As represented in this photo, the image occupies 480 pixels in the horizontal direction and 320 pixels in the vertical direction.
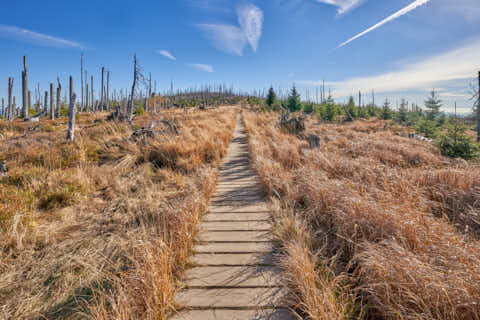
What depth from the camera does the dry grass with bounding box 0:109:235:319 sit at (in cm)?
167

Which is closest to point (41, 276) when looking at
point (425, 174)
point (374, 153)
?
point (425, 174)

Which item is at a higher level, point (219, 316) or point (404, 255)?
point (404, 255)

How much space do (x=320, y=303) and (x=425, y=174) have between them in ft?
14.2

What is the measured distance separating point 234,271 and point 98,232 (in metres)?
2.42

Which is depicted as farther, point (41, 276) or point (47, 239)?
point (47, 239)

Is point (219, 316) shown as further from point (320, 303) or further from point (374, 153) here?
point (374, 153)

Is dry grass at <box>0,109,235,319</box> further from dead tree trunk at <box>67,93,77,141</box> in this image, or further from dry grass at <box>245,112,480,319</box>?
dead tree trunk at <box>67,93,77,141</box>

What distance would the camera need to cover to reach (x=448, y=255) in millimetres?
1697

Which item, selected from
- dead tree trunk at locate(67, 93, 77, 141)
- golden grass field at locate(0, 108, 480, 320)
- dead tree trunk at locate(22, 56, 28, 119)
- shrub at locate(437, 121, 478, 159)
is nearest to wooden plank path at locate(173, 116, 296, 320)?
golden grass field at locate(0, 108, 480, 320)

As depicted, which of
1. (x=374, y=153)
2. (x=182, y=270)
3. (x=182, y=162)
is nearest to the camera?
(x=182, y=270)

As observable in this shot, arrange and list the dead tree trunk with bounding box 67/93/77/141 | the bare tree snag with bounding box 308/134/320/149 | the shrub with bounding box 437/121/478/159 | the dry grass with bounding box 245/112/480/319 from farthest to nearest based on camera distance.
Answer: the dead tree trunk with bounding box 67/93/77/141
the shrub with bounding box 437/121/478/159
the bare tree snag with bounding box 308/134/320/149
the dry grass with bounding box 245/112/480/319

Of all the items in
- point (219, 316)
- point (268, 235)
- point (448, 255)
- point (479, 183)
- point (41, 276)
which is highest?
point (479, 183)

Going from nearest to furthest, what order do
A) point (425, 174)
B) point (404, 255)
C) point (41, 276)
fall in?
1. point (404, 255)
2. point (41, 276)
3. point (425, 174)

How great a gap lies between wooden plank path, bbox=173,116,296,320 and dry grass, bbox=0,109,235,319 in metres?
0.17
